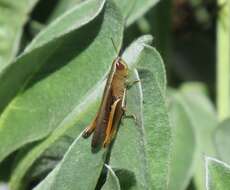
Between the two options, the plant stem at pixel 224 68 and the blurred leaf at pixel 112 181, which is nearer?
the blurred leaf at pixel 112 181

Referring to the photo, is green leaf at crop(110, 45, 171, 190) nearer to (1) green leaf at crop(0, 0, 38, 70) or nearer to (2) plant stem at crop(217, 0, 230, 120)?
(1) green leaf at crop(0, 0, 38, 70)

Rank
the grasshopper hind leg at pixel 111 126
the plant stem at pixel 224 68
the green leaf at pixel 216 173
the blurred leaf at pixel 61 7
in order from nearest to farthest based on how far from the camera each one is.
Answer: the green leaf at pixel 216 173 → the grasshopper hind leg at pixel 111 126 → the blurred leaf at pixel 61 7 → the plant stem at pixel 224 68

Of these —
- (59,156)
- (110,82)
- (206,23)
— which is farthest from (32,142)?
(206,23)

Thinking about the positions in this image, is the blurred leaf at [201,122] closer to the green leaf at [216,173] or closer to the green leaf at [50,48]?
the green leaf at [50,48]

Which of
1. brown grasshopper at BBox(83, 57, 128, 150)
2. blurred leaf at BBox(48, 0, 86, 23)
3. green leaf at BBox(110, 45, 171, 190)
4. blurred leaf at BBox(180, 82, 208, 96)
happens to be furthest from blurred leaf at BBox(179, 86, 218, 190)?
green leaf at BBox(110, 45, 171, 190)

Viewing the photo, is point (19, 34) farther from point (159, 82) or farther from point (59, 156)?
point (159, 82)

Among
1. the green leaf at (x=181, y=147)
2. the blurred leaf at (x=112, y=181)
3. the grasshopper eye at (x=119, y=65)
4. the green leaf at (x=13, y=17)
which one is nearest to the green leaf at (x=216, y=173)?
the blurred leaf at (x=112, y=181)

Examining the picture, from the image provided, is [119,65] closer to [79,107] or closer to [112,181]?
[79,107]
